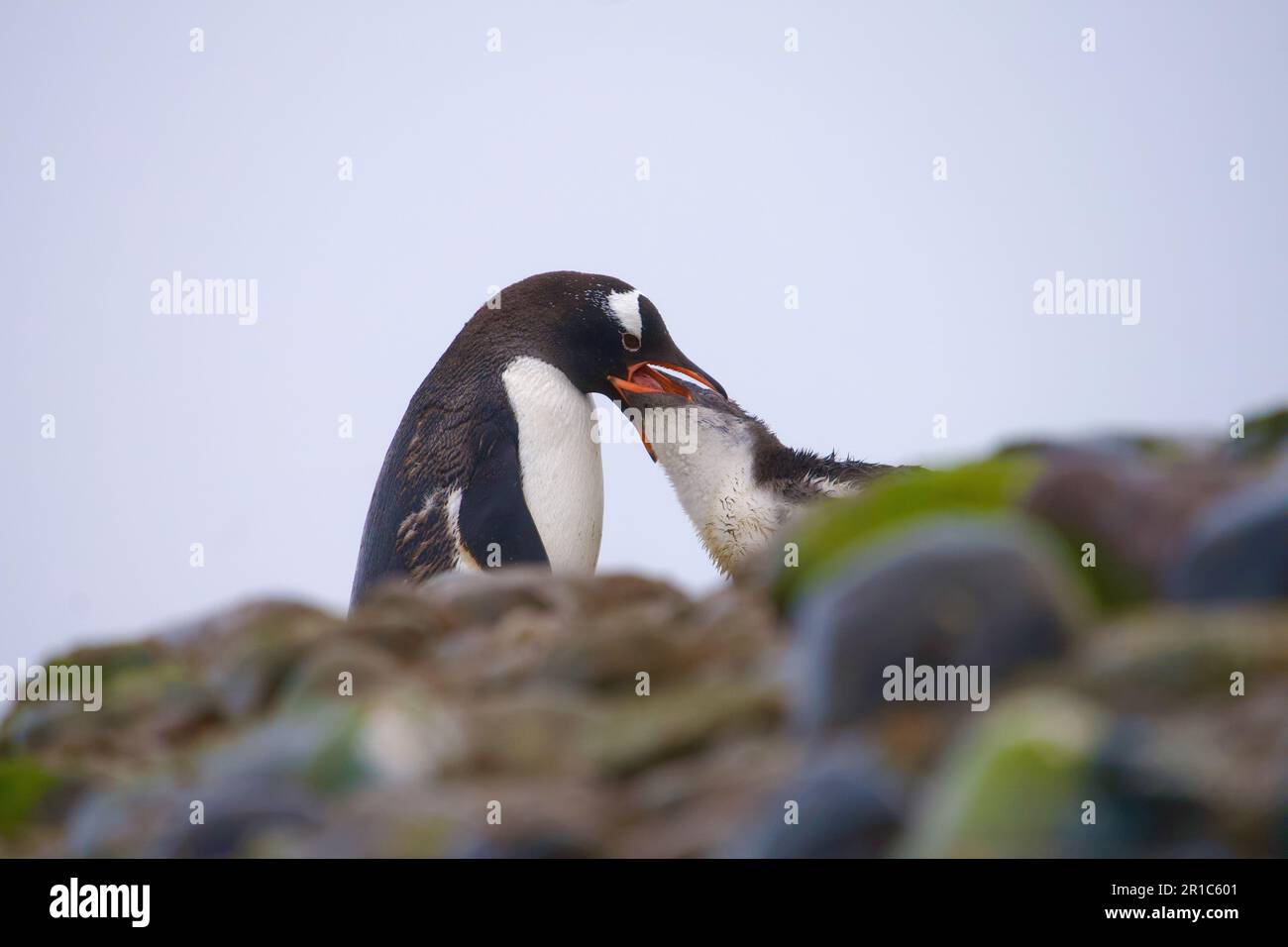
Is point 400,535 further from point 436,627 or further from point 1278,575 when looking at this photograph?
point 1278,575

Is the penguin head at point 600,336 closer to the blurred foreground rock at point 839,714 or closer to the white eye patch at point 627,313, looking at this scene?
the white eye patch at point 627,313

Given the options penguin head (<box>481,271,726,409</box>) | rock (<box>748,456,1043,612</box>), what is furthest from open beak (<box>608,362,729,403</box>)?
rock (<box>748,456,1043,612</box>)

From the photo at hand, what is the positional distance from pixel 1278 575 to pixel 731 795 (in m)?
0.70

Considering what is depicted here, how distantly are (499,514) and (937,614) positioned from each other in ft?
13.8

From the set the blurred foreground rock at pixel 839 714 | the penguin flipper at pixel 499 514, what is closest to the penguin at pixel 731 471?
the penguin flipper at pixel 499 514

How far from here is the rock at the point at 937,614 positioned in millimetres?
1579

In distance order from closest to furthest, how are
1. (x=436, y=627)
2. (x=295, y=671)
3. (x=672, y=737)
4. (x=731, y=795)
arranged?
1. (x=731, y=795)
2. (x=672, y=737)
3. (x=295, y=671)
4. (x=436, y=627)

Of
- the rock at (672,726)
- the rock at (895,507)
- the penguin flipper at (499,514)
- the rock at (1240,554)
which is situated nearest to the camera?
the rock at (1240,554)

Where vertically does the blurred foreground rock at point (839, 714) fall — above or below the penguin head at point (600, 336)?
below

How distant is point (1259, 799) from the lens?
54.4 inches

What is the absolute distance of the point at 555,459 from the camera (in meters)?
6.00

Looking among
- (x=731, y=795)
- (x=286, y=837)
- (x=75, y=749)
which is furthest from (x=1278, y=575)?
(x=75, y=749)

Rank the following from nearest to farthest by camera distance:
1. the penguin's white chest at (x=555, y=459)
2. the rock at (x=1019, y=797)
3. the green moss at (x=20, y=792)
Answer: the rock at (x=1019, y=797)
the green moss at (x=20, y=792)
the penguin's white chest at (x=555, y=459)
